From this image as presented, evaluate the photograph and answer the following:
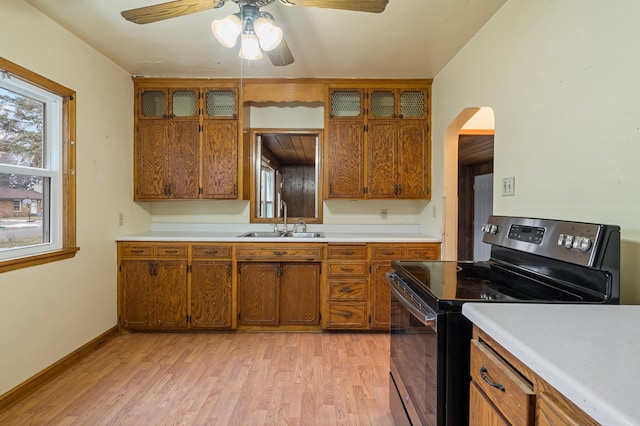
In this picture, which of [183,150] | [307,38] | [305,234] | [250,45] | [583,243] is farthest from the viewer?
[305,234]

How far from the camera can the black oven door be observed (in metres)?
1.09

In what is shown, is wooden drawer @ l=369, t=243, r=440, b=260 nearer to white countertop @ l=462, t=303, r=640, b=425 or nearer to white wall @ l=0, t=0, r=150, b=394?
white countertop @ l=462, t=303, r=640, b=425

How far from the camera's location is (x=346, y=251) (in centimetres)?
295

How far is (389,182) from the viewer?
3205 mm

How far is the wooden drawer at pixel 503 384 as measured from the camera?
0.73 metres

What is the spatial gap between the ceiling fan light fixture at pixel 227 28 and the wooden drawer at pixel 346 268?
1.92m

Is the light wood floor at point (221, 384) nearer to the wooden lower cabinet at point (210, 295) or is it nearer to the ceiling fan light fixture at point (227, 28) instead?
the wooden lower cabinet at point (210, 295)

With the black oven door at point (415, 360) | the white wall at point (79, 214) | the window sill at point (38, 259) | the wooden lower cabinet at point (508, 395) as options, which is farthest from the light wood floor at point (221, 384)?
the wooden lower cabinet at point (508, 395)

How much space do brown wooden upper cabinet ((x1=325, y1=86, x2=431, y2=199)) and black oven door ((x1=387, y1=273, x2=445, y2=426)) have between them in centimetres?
163

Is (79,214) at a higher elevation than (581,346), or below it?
higher

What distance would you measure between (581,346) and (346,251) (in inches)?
89.5

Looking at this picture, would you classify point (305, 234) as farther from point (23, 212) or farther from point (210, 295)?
point (23, 212)

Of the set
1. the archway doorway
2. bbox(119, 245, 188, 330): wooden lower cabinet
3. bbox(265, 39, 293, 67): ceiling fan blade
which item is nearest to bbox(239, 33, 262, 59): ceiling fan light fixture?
bbox(265, 39, 293, 67): ceiling fan blade

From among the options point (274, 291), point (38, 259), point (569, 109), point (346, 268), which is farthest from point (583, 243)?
point (38, 259)
